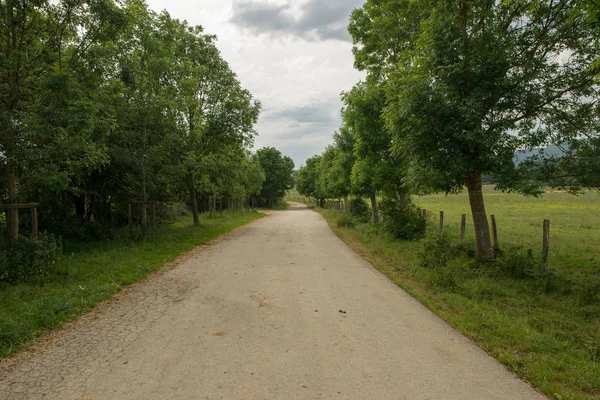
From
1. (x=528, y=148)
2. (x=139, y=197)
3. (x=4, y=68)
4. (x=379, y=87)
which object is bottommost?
(x=139, y=197)

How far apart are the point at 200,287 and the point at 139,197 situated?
398 inches

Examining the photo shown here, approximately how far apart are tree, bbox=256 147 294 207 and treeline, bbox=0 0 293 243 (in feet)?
127

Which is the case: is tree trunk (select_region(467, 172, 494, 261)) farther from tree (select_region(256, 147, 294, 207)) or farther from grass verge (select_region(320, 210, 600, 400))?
tree (select_region(256, 147, 294, 207))

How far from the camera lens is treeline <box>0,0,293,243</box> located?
25.9 feet

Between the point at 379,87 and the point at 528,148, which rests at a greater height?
the point at 379,87

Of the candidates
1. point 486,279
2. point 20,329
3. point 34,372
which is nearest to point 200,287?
point 20,329

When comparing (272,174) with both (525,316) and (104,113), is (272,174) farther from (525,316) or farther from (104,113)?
(525,316)

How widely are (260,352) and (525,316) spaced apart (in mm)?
4652

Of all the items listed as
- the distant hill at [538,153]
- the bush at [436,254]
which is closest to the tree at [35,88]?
the bush at [436,254]

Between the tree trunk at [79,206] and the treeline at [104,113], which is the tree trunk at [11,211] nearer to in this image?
the treeline at [104,113]

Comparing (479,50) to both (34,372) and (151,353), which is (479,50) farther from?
(34,372)

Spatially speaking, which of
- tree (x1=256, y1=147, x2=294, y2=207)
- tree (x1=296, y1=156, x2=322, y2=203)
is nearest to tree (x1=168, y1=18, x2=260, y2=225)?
tree (x1=256, y1=147, x2=294, y2=207)

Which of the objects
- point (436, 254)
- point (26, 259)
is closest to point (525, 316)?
point (436, 254)

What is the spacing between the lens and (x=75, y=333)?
4977 mm
